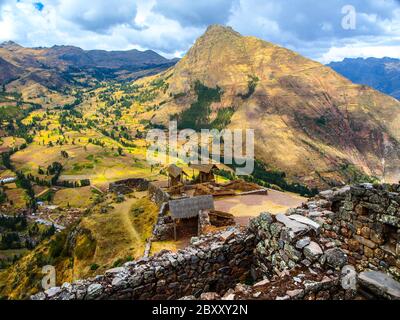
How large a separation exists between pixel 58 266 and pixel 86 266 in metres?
8.34

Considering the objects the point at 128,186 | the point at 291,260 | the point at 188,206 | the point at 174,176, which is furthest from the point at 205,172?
the point at 291,260

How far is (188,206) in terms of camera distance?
95.0 ft

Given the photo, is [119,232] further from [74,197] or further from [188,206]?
[74,197]

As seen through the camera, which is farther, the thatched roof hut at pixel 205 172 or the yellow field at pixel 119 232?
the thatched roof hut at pixel 205 172

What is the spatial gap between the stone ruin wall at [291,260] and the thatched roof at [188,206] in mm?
15881

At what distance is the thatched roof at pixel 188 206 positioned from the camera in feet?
92.5

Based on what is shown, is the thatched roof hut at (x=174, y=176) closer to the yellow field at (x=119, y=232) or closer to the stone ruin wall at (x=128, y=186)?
the yellow field at (x=119, y=232)

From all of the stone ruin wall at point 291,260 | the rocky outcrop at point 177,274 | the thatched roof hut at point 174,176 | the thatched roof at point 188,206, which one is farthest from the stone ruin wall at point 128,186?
the stone ruin wall at point 291,260

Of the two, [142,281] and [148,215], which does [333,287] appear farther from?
[148,215]

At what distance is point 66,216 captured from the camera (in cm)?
13375

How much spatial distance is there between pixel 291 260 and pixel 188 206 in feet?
64.2

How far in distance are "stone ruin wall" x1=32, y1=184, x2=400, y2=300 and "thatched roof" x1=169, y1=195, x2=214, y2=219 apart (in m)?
15.9
